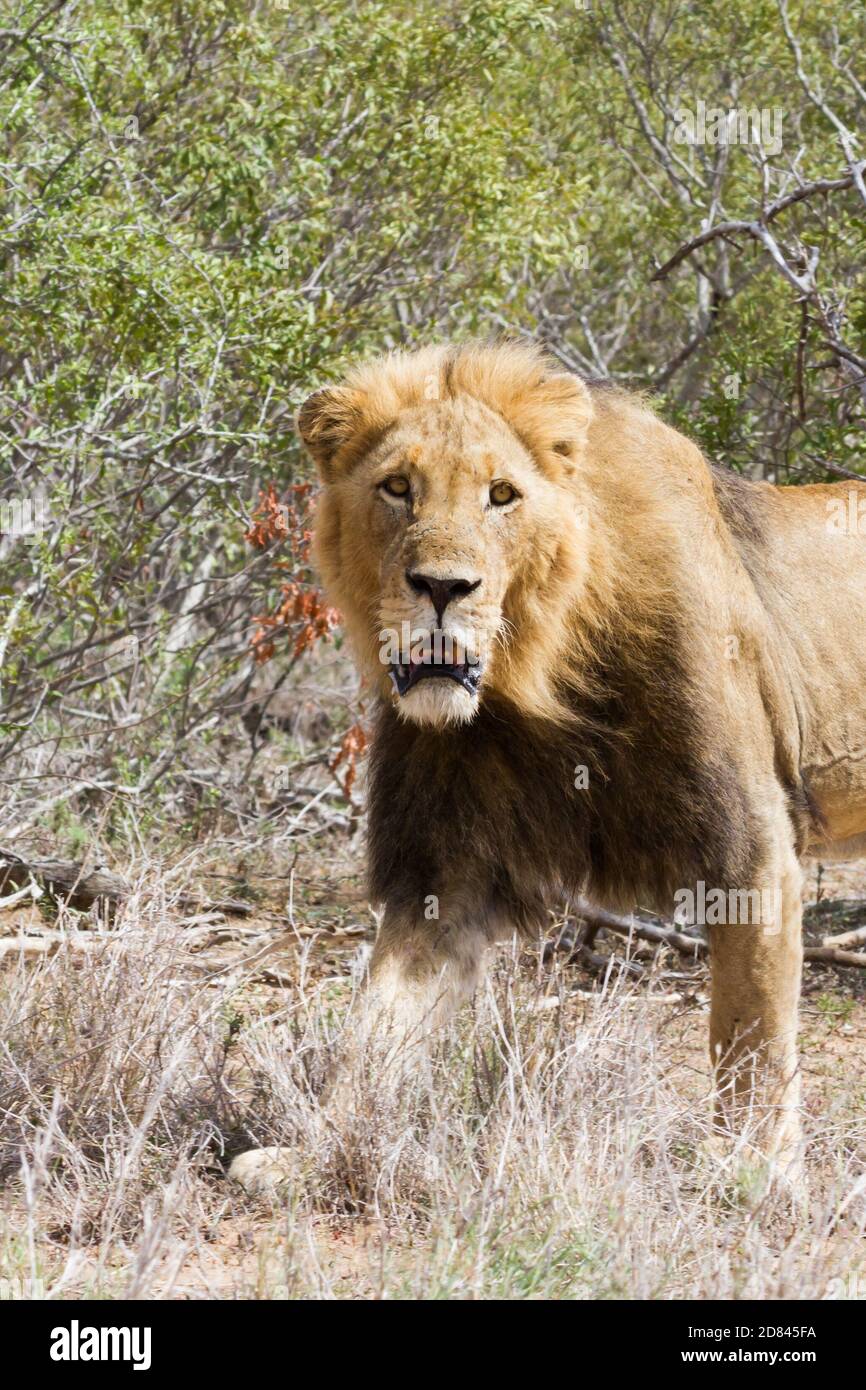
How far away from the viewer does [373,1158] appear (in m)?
4.10

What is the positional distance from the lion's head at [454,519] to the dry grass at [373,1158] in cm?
92

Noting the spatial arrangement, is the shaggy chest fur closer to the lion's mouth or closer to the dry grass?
the dry grass

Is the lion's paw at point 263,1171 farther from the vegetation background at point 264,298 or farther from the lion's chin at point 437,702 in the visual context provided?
the vegetation background at point 264,298

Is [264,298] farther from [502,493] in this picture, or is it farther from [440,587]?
[440,587]

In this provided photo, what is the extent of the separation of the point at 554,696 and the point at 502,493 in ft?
1.87

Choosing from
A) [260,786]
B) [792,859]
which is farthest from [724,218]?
[792,859]

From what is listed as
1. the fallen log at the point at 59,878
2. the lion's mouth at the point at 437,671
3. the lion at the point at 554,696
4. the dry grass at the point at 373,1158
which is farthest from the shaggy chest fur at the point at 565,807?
the fallen log at the point at 59,878

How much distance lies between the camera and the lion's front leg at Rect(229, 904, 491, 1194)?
4.15 m

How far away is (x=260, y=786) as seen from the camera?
30.1ft

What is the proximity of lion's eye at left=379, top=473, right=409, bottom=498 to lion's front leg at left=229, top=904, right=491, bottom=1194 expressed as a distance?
1.14 metres

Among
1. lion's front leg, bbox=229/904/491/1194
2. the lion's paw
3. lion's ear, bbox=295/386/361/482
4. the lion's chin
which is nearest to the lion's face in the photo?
the lion's chin

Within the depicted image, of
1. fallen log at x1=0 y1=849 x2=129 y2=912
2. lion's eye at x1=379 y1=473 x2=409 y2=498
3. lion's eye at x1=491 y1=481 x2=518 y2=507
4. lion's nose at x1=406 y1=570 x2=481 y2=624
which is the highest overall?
lion's eye at x1=379 y1=473 x2=409 y2=498

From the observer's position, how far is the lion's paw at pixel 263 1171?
405 centimetres

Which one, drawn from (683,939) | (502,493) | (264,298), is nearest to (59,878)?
(683,939)
